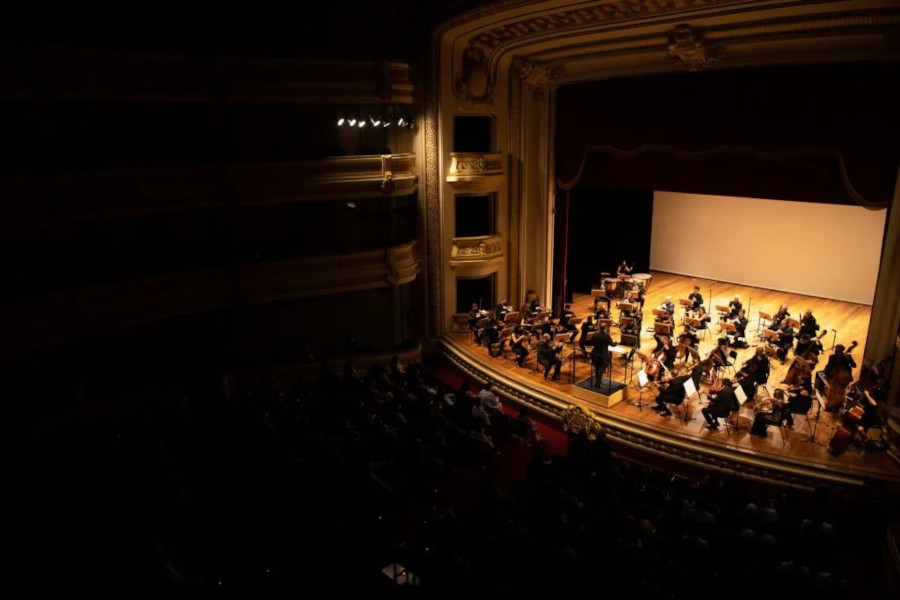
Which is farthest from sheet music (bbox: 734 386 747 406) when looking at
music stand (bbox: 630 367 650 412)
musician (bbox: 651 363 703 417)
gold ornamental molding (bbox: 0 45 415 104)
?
gold ornamental molding (bbox: 0 45 415 104)

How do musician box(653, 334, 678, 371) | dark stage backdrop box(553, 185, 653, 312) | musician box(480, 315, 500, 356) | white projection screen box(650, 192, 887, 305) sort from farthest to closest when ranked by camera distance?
1. dark stage backdrop box(553, 185, 653, 312)
2. white projection screen box(650, 192, 887, 305)
3. musician box(480, 315, 500, 356)
4. musician box(653, 334, 678, 371)

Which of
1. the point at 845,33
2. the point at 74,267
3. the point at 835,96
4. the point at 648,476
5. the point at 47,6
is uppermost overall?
the point at 47,6

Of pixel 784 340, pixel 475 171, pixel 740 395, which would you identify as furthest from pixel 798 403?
pixel 475 171

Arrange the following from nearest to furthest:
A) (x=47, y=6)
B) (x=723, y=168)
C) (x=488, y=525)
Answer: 1. (x=488, y=525)
2. (x=47, y=6)
3. (x=723, y=168)

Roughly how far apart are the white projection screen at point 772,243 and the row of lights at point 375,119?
8371 mm

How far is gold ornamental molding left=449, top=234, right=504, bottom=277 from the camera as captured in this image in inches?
502

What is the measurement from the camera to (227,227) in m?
11.2

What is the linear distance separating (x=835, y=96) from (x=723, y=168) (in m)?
1.94

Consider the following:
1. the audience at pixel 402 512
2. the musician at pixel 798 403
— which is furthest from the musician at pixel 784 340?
the audience at pixel 402 512

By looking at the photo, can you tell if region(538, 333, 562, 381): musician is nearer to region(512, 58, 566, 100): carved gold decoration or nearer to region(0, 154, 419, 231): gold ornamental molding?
region(0, 154, 419, 231): gold ornamental molding

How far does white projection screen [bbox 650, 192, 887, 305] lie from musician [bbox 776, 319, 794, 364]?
453cm

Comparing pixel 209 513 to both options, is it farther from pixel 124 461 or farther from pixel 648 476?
pixel 648 476

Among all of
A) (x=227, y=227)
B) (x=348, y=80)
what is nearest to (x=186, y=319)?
(x=227, y=227)

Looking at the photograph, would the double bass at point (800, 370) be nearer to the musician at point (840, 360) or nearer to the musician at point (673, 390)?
the musician at point (840, 360)
